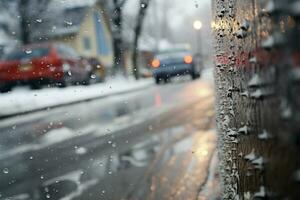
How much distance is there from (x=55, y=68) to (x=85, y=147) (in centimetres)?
742

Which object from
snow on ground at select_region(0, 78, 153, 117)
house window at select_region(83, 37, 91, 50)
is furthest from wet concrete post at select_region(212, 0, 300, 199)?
house window at select_region(83, 37, 91, 50)

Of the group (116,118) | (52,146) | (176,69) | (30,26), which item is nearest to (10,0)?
(30,26)

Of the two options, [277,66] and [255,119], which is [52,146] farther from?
[277,66]

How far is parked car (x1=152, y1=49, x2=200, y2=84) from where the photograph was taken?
59.9 feet

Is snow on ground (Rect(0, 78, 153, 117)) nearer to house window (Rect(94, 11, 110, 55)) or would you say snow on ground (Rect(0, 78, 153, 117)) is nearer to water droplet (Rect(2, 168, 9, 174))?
water droplet (Rect(2, 168, 9, 174))

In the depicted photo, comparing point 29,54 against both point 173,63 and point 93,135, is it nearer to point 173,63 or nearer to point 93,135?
point 173,63

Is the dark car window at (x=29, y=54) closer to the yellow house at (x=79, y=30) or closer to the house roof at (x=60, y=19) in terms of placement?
the house roof at (x=60, y=19)

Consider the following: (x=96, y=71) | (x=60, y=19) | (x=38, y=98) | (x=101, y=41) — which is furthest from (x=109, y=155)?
(x=101, y=41)

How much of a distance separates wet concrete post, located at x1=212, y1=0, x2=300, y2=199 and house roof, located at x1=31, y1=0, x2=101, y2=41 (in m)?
19.7

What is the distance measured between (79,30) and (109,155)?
34613 millimetres

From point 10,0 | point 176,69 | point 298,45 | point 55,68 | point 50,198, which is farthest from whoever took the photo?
point 10,0

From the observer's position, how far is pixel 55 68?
13227 millimetres

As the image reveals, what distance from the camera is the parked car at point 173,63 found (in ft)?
59.9

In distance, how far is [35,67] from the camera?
13.2m
